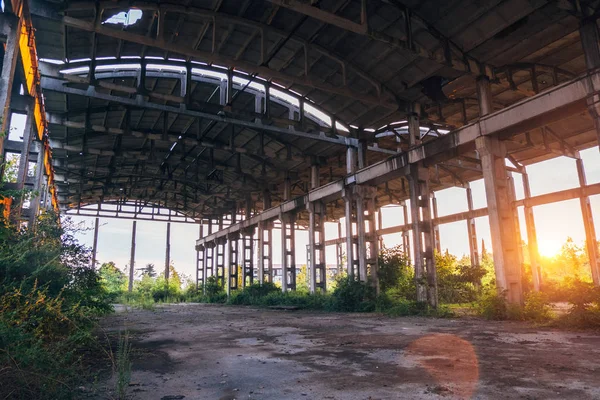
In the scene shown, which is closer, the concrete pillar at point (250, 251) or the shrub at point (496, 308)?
the shrub at point (496, 308)

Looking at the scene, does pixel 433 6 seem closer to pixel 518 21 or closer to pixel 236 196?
pixel 518 21

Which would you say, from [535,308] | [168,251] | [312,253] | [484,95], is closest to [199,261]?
[168,251]

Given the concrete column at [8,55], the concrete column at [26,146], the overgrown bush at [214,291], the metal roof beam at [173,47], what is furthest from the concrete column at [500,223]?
the overgrown bush at [214,291]

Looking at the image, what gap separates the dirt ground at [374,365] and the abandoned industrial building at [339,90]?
372 centimetres

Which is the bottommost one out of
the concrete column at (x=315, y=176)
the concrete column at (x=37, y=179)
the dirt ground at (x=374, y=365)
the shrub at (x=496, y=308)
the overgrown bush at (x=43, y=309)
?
the dirt ground at (x=374, y=365)

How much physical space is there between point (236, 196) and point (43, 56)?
1810cm

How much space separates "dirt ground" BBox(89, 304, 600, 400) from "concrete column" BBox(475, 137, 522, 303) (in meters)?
2.67

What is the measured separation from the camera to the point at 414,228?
14273 mm

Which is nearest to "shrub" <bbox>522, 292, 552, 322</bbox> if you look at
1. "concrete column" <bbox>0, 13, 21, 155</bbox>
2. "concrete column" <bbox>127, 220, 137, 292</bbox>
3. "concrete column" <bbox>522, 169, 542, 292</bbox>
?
"concrete column" <bbox>522, 169, 542, 292</bbox>

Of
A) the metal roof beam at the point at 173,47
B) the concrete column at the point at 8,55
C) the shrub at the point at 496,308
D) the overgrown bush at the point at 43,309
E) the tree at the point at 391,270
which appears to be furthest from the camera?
the tree at the point at 391,270

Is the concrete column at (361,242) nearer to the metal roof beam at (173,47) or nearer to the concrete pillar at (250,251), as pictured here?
the metal roof beam at (173,47)

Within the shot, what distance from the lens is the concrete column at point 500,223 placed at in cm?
1108

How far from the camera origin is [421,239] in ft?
44.6

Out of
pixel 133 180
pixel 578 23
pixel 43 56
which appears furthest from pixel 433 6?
pixel 133 180
